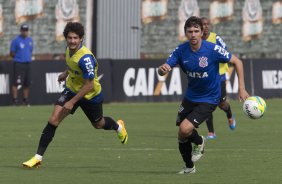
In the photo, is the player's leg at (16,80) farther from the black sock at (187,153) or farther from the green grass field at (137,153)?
the black sock at (187,153)

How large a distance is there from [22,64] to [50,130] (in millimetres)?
15327

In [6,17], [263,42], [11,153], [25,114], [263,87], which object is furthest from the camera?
[263,42]

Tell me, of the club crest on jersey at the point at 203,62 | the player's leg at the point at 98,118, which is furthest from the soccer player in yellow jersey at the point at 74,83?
the club crest on jersey at the point at 203,62

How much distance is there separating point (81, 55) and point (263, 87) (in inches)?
773

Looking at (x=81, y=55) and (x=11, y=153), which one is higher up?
(x=81, y=55)

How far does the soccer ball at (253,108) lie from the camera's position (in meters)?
15.0

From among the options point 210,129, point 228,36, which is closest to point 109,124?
point 210,129

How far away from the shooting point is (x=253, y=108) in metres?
15.1

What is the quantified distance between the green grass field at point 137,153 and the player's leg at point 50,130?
6.9 inches

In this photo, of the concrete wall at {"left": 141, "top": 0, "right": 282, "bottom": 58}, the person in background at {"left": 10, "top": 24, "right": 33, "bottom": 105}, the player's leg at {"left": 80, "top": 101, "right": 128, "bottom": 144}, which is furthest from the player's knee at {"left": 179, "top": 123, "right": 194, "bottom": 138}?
the concrete wall at {"left": 141, "top": 0, "right": 282, "bottom": 58}

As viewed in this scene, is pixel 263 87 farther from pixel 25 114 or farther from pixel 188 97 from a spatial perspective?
pixel 188 97

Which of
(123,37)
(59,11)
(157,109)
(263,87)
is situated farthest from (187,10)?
(157,109)

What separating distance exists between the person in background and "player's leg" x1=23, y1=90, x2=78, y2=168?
14.3 metres

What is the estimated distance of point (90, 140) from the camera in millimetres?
20328
